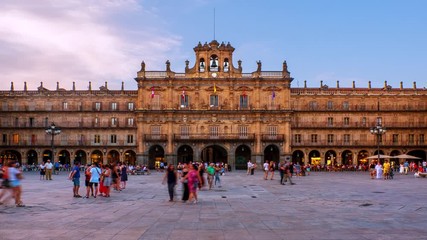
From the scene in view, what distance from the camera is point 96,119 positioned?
77125 millimetres

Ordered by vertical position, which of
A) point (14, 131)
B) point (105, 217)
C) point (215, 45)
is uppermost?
point (215, 45)

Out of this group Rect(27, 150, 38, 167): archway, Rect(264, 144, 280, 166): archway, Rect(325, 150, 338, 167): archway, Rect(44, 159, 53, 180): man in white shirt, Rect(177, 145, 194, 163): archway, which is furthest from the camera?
Rect(325, 150, 338, 167): archway

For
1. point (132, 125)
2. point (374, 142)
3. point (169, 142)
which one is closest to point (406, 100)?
point (374, 142)

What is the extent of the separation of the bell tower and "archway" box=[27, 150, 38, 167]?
25.1 meters

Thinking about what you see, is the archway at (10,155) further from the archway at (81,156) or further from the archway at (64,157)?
the archway at (81,156)

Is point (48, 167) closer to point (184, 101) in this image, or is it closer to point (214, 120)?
point (184, 101)

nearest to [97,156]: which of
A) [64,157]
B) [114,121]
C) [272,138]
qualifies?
[64,157]

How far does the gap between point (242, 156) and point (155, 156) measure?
12.3m

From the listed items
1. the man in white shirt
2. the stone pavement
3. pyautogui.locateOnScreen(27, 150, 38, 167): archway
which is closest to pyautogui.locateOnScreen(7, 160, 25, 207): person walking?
the stone pavement

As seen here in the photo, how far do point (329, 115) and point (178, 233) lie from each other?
218ft

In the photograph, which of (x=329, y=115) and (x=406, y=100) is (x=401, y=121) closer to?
(x=406, y=100)

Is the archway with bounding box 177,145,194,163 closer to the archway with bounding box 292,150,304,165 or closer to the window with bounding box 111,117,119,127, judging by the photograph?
the window with bounding box 111,117,119,127

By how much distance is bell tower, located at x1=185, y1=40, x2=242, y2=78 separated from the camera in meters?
73.7

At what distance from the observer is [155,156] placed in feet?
252
